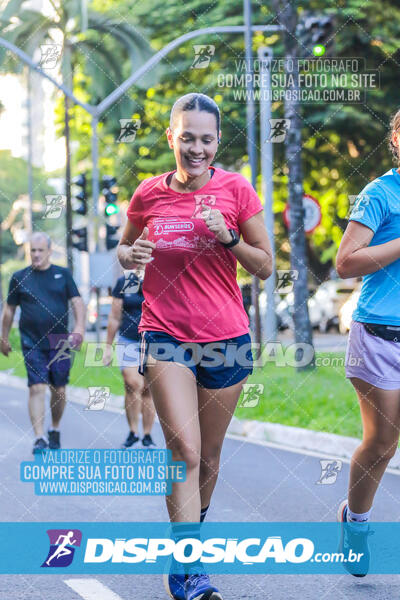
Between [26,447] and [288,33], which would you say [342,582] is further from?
[288,33]

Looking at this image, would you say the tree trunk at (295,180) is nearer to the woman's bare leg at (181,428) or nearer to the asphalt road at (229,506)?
the asphalt road at (229,506)

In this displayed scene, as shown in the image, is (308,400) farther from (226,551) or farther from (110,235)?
(110,235)

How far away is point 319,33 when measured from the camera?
12820 millimetres

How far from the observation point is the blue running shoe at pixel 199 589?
13.4 feet

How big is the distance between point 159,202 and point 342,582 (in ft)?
5.88

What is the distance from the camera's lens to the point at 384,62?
2342 centimetres

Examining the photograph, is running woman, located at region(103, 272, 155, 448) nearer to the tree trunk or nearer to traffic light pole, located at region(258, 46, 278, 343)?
traffic light pole, located at region(258, 46, 278, 343)

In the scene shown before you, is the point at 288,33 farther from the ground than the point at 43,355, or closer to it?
farther from the ground

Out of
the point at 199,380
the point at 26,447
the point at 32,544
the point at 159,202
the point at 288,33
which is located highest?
the point at 288,33

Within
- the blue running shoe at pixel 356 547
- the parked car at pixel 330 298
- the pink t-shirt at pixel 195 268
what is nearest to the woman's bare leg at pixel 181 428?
the pink t-shirt at pixel 195 268

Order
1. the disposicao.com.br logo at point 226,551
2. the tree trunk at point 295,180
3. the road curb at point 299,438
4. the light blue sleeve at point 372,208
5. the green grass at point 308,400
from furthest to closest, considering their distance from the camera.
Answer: the tree trunk at point 295,180, the green grass at point 308,400, the road curb at point 299,438, the disposicao.com.br logo at point 226,551, the light blue sleeve at point 372,208

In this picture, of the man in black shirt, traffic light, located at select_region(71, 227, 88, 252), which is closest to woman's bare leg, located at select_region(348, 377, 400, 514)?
the man in black shirt

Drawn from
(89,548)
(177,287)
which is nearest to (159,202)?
(177,287)

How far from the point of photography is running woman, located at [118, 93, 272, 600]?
430cm
